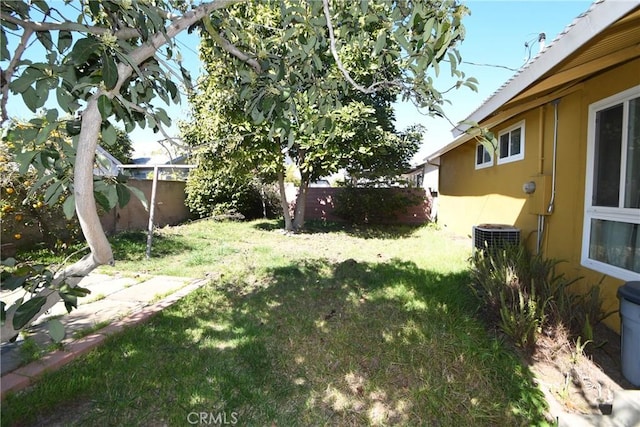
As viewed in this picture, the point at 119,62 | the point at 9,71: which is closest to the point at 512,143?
the point at 119,62

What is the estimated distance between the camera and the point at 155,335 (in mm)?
3289

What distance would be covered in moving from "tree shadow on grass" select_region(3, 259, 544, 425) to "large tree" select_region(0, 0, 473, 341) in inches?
52.1

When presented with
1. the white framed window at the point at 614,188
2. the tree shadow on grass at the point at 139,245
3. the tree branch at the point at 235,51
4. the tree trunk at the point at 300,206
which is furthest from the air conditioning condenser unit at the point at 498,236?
the tree trunk at the point at 300,206

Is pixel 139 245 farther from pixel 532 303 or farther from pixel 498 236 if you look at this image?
pixel 532 303

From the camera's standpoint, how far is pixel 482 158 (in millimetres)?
8180

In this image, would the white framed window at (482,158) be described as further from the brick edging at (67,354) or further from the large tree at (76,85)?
the large tree at (76,85)

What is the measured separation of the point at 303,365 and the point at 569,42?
3.29m

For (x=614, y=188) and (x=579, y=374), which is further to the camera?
(x=614, y=188)

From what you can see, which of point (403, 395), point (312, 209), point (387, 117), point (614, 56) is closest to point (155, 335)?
point (403, 395)

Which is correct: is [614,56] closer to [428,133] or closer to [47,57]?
[47,57]

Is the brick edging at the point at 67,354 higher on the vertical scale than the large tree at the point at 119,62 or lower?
lower

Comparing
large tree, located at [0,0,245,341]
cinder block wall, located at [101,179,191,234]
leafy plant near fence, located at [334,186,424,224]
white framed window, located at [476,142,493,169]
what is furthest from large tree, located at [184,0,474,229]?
leafy plant near fence, located at [334,186,424,224]

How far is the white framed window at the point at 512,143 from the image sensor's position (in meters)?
5.99

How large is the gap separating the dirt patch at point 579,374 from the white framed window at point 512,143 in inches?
145
